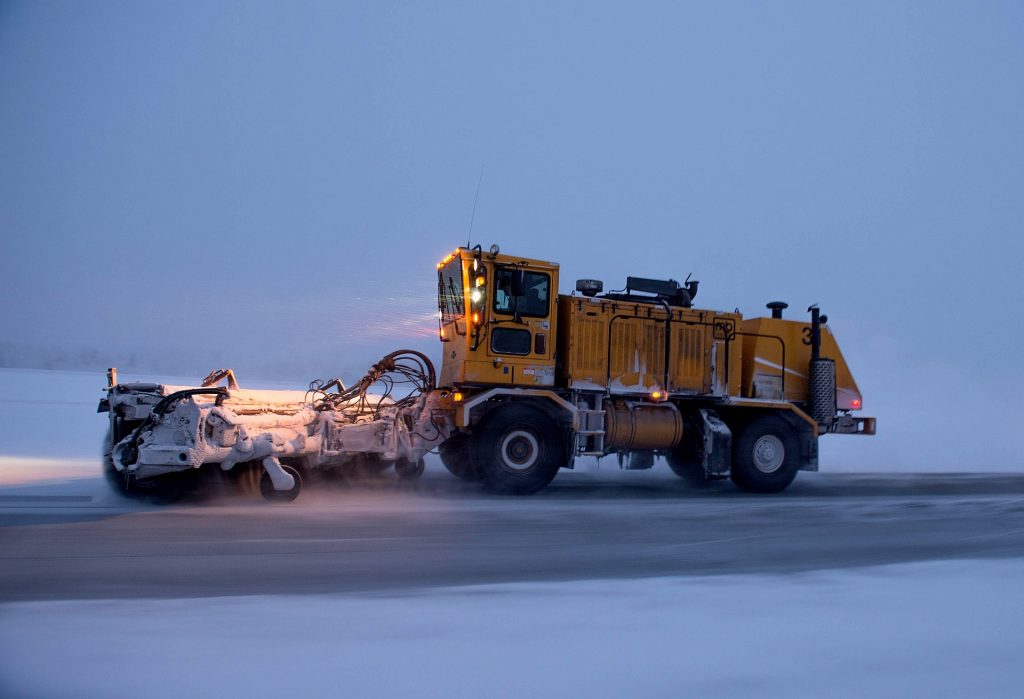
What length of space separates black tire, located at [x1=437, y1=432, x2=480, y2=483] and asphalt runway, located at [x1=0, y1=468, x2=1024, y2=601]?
2.36 feet

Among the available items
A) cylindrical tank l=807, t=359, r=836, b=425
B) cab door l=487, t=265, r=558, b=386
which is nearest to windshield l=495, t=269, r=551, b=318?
cab door l=487, t=265, r=558, b=386

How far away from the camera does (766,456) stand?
1259 centimetres

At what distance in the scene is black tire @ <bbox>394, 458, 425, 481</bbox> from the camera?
1201 cm

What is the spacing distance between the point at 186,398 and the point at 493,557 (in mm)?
4388

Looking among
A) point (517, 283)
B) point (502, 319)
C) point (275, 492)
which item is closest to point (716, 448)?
point (502, 319)

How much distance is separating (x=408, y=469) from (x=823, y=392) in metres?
6.89

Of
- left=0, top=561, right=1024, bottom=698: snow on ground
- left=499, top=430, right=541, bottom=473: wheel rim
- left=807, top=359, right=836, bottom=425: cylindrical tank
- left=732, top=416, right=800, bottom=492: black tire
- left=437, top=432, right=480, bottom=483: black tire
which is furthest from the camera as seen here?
left=807, top=359, right=836, bottom=425: cylindrical tank

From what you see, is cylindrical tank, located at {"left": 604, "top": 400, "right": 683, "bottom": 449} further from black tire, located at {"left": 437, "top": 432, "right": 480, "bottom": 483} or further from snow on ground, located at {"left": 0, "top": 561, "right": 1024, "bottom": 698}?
snow on ground, located at {"left": 0, "top": 561, "right": 1024, "bottom": 698}

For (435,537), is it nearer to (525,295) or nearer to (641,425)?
(525,295)

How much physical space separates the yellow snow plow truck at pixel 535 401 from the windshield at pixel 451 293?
0.14 ft

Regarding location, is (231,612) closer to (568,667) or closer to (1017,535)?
(568,667)

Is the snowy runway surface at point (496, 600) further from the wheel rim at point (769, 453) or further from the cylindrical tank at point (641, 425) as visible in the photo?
the wheel rim at point (769, 453)

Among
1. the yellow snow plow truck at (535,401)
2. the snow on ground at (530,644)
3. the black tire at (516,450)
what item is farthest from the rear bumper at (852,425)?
the snow on ground at (530,644)

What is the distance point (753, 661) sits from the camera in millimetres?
4141
